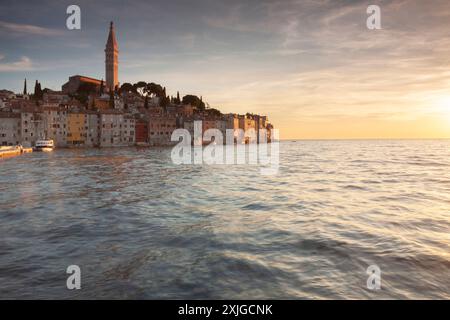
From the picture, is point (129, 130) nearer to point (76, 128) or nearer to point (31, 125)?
point (76, 128)

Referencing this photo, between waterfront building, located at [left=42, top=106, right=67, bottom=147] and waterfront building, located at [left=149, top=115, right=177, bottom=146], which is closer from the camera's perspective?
waterfront building, located at [left=42, top=106, right=67, bottom=147]

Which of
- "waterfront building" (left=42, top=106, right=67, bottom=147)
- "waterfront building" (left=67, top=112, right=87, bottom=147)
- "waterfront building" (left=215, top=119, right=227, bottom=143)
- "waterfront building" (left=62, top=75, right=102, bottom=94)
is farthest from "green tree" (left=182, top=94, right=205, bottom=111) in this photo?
"waterfront building" (left=42, top=106, right=67, bottom=147)

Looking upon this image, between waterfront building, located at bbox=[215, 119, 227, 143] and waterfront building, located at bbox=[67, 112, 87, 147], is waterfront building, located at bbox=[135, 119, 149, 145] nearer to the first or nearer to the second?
waterfront building, located at bbox=[67, 112, 87, 147]

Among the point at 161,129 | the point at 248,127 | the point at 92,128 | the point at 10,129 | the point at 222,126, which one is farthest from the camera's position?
the point at 248,127

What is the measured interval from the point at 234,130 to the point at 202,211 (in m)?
116

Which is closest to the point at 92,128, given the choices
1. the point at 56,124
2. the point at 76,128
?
the point at 76,128

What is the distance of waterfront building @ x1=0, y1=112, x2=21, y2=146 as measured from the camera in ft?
228

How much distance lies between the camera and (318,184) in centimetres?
2172

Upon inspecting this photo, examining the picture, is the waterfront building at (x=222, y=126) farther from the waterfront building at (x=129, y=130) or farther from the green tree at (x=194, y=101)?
the waterfront building at (x=129, y=130)

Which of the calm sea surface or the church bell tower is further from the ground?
the church bell tower

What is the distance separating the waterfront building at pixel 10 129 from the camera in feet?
228

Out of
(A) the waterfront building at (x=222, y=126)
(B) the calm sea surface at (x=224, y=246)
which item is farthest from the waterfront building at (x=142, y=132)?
(B) the calm sea surface at (x=224, y=246)

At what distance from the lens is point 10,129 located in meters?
70.5
